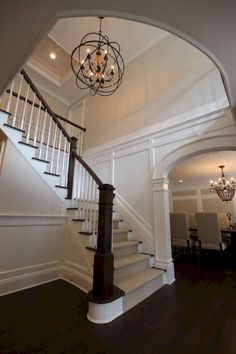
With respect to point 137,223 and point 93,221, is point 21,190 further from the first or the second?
point 137,223

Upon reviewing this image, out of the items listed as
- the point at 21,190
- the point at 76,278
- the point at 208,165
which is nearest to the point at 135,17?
the point at 21,190

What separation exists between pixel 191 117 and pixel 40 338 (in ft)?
11.5

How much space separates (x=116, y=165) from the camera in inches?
157

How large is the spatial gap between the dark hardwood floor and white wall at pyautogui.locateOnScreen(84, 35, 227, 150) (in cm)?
286

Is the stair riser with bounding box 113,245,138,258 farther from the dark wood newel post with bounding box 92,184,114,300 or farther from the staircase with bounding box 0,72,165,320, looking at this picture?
the dark wood newel post with bounding box 92,184,114,300

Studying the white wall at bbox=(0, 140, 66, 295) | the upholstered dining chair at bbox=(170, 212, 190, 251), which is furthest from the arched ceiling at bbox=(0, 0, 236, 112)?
the upholstered dining chair at bbox=(170, 212, 190, 251)

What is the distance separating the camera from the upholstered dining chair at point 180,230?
4.33m

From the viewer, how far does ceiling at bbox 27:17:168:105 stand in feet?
13.1

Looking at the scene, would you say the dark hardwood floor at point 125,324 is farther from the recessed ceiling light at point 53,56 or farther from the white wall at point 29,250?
the recessed ceiling light at point 53,56

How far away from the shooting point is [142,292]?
219 cm

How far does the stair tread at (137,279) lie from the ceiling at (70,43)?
4669 millimetres

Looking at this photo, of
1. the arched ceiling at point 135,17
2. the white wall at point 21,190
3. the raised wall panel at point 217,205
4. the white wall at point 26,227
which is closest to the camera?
the arched ceiling at point 135,17

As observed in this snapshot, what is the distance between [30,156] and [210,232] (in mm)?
4094

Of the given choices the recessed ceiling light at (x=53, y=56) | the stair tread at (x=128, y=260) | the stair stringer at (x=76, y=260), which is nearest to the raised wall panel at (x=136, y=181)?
the stair tread at (x=128, y=260)
